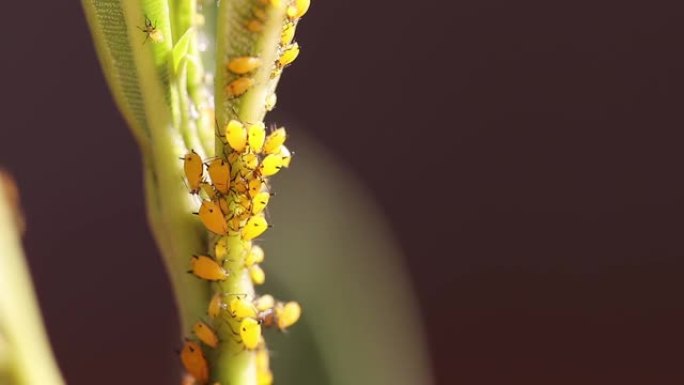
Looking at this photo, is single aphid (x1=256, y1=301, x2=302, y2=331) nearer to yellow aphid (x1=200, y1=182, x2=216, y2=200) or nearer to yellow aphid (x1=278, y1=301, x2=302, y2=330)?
yellow aphid (x1=278, y1=301, x2=302, y2=330)

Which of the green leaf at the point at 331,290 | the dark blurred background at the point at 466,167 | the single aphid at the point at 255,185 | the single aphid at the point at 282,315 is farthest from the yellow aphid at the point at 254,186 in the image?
the dark blurred background at the point at 466,167

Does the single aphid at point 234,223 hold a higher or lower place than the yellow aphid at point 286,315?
higher

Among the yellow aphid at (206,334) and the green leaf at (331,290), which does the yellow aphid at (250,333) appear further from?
the green leaf at (331,290)

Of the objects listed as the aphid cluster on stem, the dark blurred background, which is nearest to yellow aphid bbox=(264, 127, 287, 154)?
the aphid cluster on stem

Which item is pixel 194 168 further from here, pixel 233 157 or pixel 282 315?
pixel 282 315

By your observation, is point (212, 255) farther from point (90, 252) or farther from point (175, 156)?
point (90, 252)

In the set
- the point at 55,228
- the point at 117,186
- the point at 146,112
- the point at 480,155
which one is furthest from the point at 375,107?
the point at 146,112
